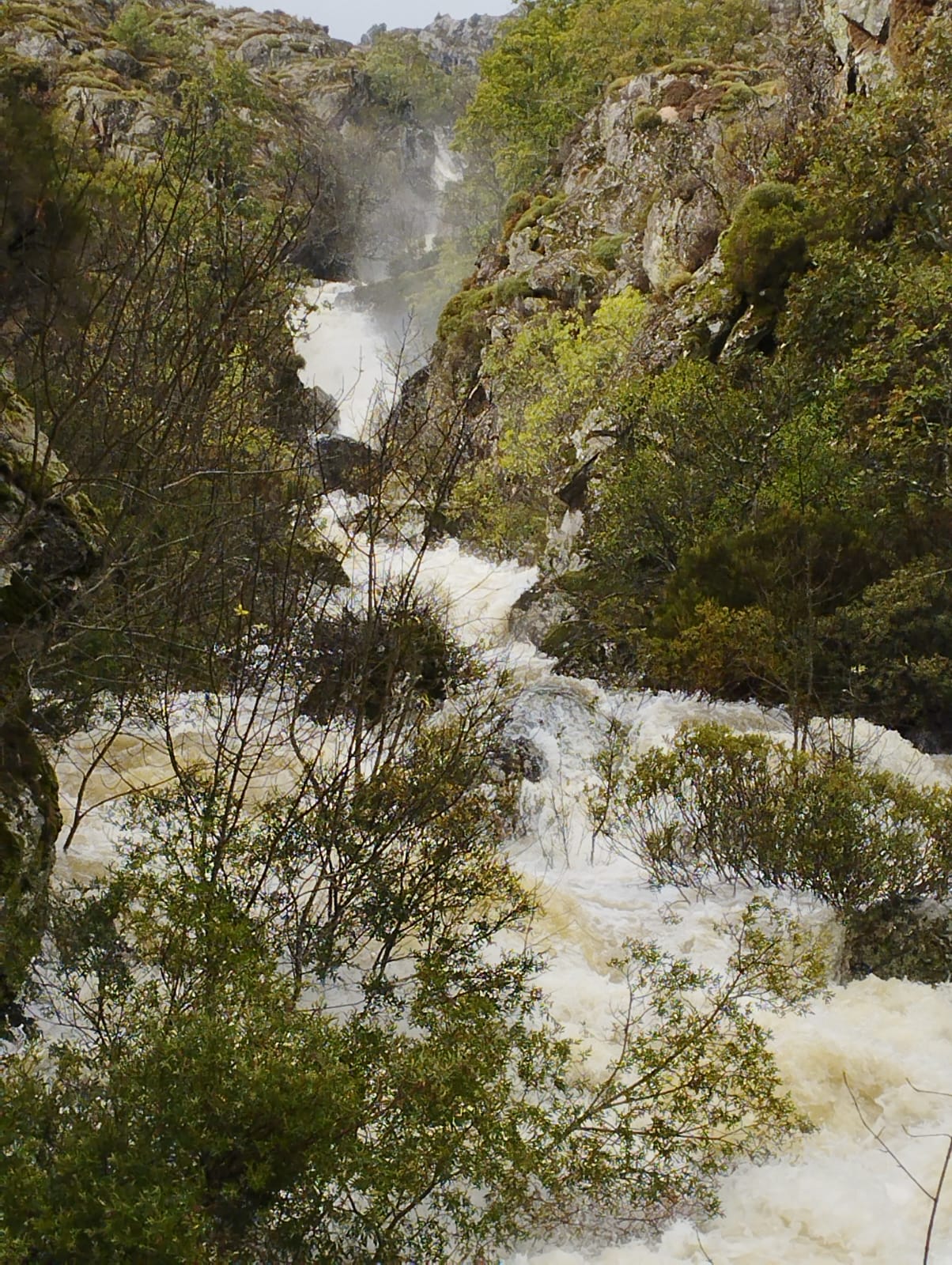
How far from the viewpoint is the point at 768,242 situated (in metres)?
15.0

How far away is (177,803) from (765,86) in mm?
24970

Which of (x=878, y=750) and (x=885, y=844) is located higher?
(x=878, y=750)

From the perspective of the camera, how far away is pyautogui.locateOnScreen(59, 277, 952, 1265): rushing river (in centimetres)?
342

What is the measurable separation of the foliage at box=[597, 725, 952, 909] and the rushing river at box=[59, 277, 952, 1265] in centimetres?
21

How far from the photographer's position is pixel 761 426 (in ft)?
40.1

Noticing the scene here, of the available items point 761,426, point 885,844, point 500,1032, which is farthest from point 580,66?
point 500,1032

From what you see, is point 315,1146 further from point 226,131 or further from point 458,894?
point 226,131

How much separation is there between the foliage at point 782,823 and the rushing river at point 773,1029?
0.69ft

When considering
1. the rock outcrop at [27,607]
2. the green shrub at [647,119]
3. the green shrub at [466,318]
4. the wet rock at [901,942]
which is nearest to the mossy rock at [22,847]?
the rock outcrop at [27,607]

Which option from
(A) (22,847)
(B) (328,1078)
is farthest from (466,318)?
(B) (328,1078)

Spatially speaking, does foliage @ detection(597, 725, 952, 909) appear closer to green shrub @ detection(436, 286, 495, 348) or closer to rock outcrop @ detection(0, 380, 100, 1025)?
rock outcrop @ detection(0, 380, 100, 1025)

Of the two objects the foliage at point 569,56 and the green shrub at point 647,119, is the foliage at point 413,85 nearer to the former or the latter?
the foliage at point 569,56

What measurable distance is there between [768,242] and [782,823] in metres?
12.3

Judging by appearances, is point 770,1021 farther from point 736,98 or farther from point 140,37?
point 140,37
